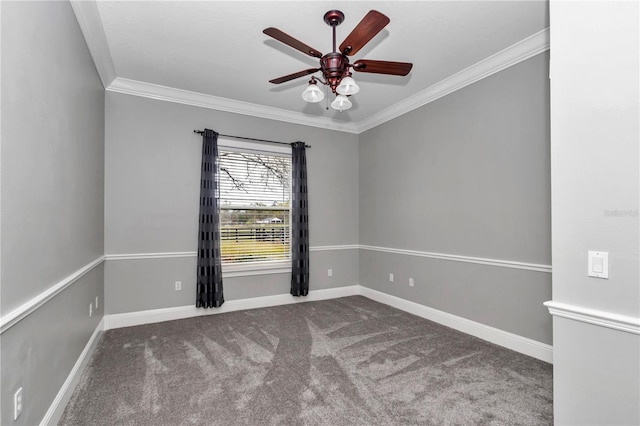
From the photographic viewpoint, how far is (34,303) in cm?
157

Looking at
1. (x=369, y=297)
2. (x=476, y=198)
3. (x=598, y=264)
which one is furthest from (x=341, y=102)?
(x=369, y=297)

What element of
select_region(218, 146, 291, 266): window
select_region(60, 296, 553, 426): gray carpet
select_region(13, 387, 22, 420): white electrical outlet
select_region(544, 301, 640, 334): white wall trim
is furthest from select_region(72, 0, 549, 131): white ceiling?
select_region(60, 296, 553, 426): gray carpet

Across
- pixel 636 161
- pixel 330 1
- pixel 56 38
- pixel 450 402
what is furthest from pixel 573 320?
pixel 56 38

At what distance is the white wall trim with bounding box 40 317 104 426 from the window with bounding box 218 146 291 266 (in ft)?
5.71

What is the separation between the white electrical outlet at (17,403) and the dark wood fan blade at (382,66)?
8.44 feet

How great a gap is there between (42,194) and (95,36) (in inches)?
68.6

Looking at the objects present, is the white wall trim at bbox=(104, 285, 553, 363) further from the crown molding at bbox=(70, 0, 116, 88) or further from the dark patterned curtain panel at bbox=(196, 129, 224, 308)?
the crown molding at bbox=(70, 0, 116, 88)

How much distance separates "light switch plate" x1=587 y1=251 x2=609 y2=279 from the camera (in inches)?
48.8

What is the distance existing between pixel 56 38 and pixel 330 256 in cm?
391

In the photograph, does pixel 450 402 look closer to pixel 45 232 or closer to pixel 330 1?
pixel 45 232

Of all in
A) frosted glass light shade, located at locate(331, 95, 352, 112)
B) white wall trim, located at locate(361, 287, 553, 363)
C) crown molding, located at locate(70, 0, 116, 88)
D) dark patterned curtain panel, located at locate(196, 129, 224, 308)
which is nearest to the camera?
crown molding, located at locate(70, 0, 116, 88)

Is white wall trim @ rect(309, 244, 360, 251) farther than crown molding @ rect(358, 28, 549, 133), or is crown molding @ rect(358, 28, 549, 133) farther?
white wall trim @ rect(309, 244, 360, 251)

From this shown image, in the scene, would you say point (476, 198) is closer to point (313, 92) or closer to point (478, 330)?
point (478, 330)

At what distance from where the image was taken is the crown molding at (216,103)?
3.69 meters
